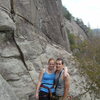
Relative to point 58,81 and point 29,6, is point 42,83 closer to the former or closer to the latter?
point 58,81

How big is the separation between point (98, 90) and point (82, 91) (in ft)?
4.13

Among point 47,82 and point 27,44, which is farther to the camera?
point 27,44

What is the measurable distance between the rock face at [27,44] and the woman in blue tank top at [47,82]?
2.25m

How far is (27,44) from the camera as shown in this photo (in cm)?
806

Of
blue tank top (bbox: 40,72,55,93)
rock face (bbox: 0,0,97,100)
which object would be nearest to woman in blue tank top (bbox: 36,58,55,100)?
blue tank top (bbox: 40,72,55,93)

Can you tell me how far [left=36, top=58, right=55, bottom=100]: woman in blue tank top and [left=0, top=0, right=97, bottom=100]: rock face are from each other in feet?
7.39

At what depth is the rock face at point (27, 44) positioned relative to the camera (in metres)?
7.07

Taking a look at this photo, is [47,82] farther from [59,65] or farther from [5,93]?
[5,93]

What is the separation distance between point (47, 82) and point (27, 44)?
3.72 metres

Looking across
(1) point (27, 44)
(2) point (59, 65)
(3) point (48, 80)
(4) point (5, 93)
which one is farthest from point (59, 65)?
(1) point (27, 44)

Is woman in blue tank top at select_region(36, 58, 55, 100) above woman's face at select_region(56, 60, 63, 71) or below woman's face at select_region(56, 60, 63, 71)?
below

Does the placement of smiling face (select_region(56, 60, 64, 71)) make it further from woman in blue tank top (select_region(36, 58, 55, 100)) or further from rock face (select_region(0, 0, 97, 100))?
rock face (select_region(0, 0, 97, 100))

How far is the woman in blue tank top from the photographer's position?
180 inches

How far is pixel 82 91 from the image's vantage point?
28.4ft
